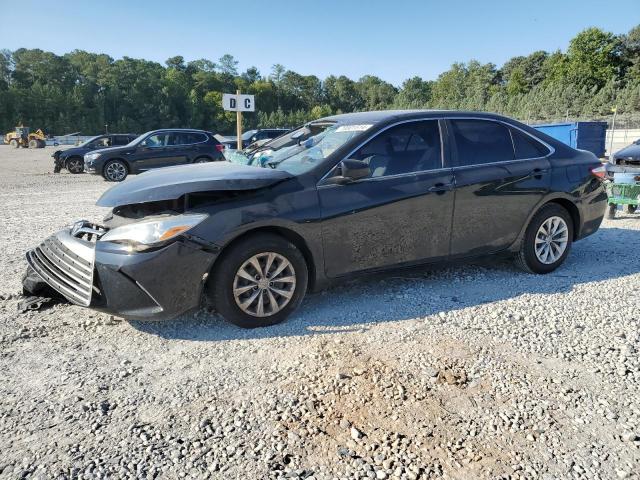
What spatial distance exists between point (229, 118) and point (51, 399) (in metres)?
116

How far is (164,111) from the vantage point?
4033 inches

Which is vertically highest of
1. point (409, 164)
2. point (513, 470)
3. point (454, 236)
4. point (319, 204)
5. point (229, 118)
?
point (229, 118)

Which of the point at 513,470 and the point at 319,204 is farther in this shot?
the point at 319,204

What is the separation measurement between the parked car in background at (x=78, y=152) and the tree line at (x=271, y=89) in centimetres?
4761

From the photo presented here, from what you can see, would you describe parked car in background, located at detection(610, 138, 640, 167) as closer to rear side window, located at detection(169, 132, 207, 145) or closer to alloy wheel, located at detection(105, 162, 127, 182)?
rear side window, located at detection(169, 132, 207, 145)

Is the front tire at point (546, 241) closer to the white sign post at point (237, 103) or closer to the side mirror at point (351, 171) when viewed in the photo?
the side mirror at point (351, 171)

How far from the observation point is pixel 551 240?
496 cm

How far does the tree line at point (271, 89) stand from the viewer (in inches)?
2813

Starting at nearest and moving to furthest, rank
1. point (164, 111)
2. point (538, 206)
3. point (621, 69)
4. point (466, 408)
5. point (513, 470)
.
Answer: point (513, 470) < point (466, 408) < point (538, 206) < point (621, 69) < point (164, 111)

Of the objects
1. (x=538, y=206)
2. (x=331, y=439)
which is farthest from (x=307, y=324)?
(x=538, y=206)

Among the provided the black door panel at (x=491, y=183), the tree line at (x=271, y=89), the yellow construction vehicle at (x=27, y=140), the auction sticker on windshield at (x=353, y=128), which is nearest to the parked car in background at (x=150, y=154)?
the auction sticker on windshield at (x=353, y=128)

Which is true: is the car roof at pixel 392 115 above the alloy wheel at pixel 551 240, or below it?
above

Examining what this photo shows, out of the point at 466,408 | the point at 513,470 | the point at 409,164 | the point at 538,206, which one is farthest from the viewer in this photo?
the point at 538,206

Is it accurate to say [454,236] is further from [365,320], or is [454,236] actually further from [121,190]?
[121,190]
